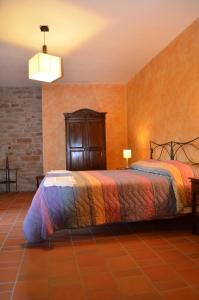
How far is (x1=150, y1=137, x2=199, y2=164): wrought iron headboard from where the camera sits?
3.76m

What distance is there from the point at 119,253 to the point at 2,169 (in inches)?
203

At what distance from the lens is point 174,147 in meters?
4.30

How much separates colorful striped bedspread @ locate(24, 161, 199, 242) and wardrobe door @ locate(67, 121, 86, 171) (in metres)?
2.71

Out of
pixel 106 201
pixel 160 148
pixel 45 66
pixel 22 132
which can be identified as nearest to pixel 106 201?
pixel 106 201

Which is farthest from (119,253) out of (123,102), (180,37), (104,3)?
(123,102)

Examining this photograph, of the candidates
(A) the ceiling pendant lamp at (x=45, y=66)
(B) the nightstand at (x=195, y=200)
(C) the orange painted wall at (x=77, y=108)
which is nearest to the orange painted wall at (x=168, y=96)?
(C) the orange painted wall at (x=77, y=108)

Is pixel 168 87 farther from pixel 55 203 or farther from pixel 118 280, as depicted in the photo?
pixel 118 280

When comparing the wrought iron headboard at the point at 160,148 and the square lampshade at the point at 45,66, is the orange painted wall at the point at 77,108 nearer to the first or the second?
the wrought iron headboard at the point at 160,148

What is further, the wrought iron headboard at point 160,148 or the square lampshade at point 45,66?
the wrought iron headboard at point 160,148

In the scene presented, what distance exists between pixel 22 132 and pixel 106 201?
15.2 feet

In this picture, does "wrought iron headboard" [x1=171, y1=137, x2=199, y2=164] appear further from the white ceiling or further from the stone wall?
the stone wall

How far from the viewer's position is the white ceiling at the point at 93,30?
3191mm

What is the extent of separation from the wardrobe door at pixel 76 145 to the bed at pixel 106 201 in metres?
2.66

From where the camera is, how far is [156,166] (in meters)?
3.63
